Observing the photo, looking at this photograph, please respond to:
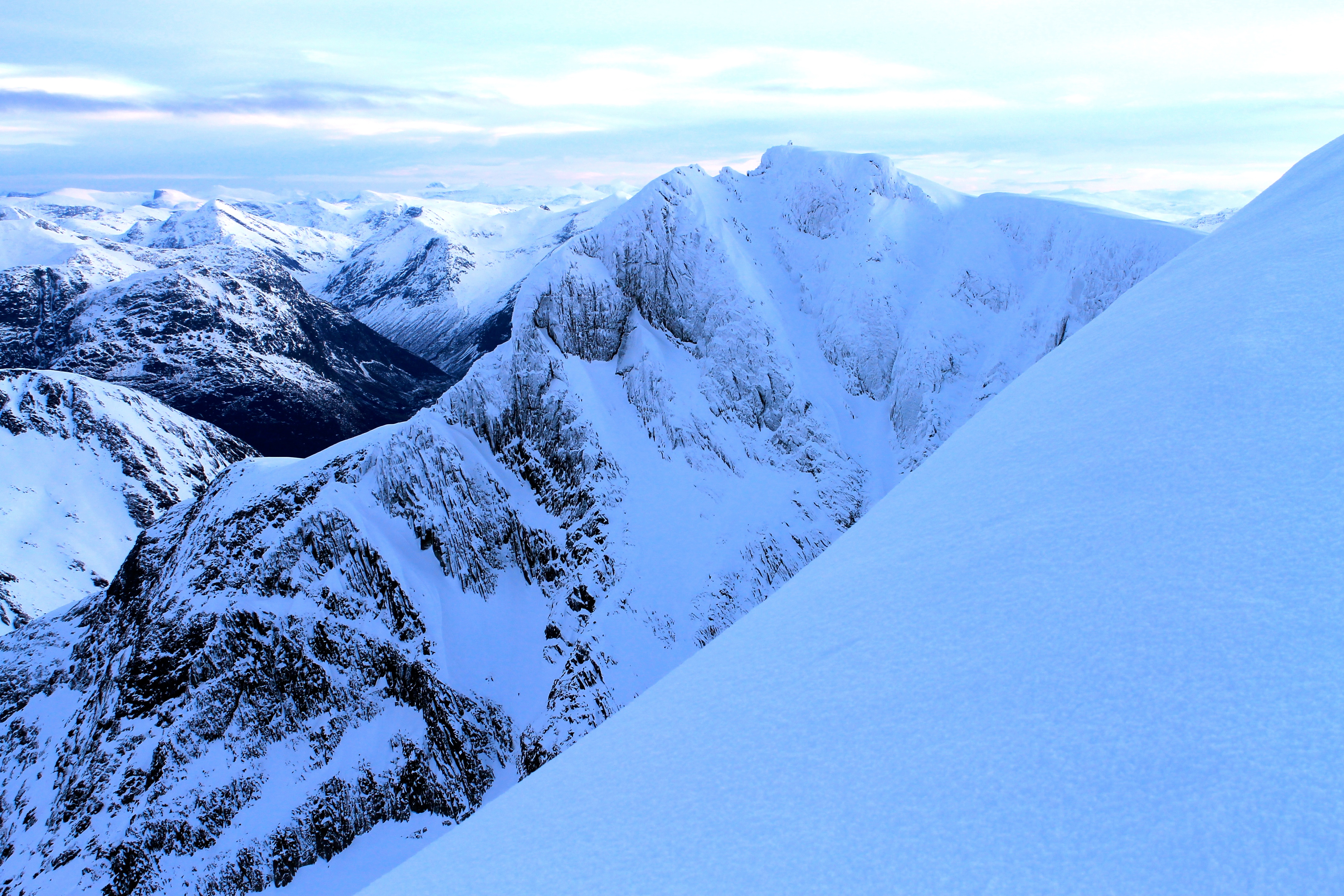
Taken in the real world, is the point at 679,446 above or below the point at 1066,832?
below

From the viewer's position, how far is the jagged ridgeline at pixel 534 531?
38938 mm

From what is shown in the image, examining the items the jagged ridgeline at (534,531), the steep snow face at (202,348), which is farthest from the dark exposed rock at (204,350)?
the jagged ridgeline at (534,531)

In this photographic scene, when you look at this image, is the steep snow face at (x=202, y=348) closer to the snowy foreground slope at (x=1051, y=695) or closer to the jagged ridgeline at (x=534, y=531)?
the jagged ridgeline at (x=534, y=531)

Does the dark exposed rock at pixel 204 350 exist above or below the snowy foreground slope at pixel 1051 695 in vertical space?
below

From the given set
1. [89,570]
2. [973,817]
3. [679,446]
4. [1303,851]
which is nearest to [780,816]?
[973,817]

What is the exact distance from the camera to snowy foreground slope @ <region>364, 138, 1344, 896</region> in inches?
131

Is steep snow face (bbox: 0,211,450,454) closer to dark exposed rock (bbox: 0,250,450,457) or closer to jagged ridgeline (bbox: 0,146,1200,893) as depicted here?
dark exposed rock (bbox: 0,250,450,457)

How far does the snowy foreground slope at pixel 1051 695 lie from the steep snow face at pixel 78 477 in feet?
338

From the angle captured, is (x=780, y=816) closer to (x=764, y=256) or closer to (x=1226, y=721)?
(x=1226, y=721)

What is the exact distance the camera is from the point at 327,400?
161500 millimetres

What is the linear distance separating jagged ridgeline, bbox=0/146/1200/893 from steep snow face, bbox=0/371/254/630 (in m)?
43.6

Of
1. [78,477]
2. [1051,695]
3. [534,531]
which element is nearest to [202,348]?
[78,477]

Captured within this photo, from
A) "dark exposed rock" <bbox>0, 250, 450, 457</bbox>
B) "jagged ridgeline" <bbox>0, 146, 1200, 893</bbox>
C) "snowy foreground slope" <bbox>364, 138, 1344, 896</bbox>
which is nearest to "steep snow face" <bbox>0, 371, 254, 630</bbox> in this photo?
→ "dark exposed rock" <bbox>0, 250, 450, 457</bbox>

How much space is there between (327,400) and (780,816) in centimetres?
18261
